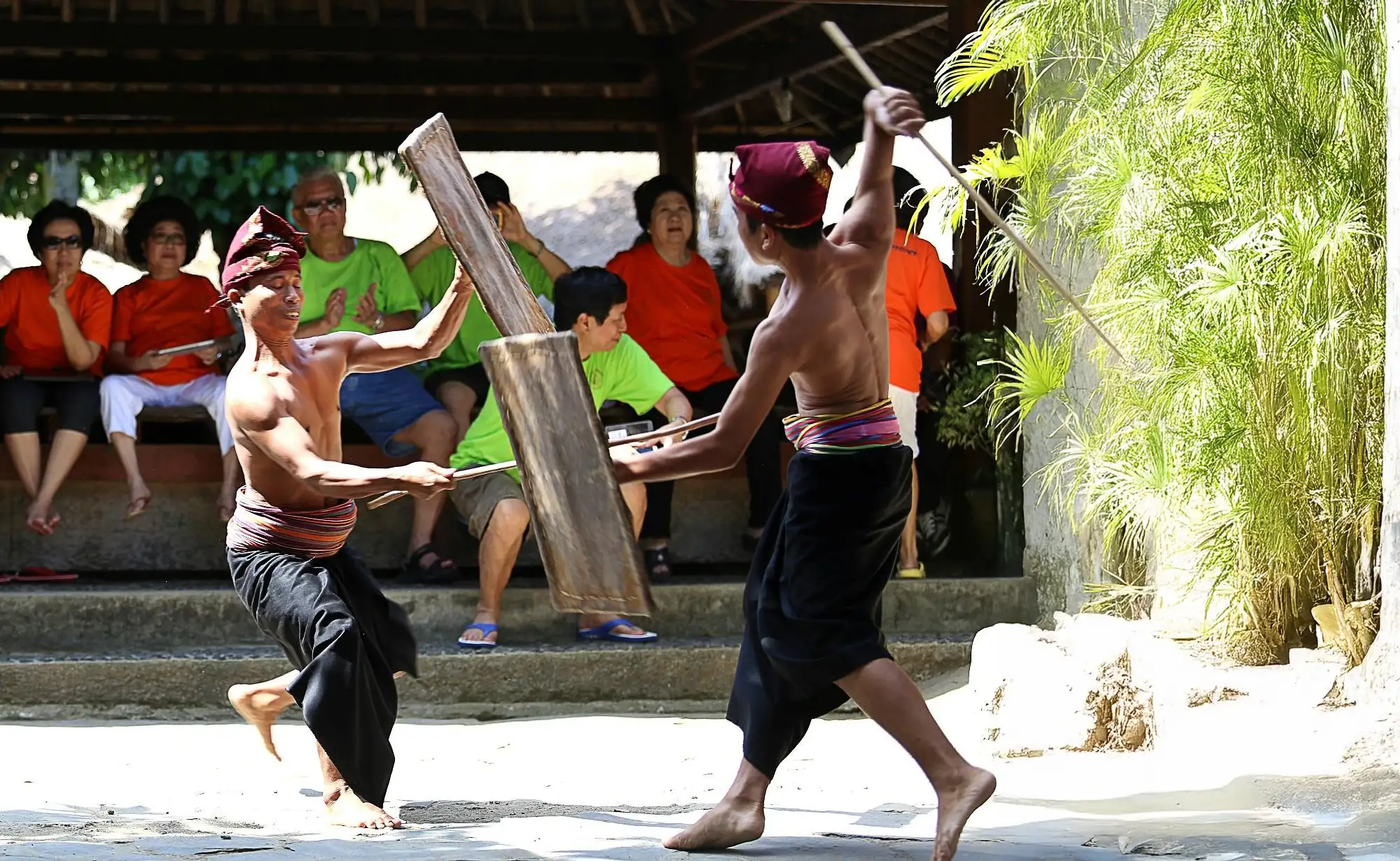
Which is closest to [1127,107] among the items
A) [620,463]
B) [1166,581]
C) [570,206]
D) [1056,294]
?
[1056,294]

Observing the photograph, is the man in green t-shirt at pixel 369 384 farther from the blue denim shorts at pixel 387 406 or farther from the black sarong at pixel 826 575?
the black sarong at pixel 826 575

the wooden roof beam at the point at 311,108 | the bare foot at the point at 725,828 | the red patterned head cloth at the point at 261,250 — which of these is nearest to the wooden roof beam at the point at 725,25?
the wooden roof beam at the point at 311,108

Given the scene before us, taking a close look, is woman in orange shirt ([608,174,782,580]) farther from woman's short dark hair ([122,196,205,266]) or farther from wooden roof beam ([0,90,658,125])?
wooden roof beam ([0,90,658,125])

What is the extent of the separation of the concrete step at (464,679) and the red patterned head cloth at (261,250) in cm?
240

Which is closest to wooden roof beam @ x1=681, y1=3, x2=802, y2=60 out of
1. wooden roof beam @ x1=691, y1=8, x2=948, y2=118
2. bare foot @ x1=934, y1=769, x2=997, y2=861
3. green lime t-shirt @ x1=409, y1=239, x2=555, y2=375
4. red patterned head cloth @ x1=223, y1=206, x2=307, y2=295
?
wooden roof beam @ x1=691, y1=8, x2=948, y2=118

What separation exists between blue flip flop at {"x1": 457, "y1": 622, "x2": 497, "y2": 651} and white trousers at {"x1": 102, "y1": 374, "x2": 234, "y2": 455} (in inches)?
53.7

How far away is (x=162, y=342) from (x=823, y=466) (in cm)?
460

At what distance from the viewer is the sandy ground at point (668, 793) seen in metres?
3.72

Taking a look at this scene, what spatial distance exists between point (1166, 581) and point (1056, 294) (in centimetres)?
112

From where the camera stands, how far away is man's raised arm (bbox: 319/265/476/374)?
14.4ft

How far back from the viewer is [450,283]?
7.48 meters

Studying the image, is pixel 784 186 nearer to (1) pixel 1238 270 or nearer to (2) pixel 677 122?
(1) pixel 1238 270

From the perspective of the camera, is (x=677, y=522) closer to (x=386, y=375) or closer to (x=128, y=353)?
(x=386, y=375)

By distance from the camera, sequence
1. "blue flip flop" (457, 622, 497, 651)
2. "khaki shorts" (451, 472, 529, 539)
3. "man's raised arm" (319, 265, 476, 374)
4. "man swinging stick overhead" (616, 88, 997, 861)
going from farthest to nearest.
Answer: "khaki shorts" (451, 472, 529, 539)
"blue flip flop" (457, 622, 497, 651)
"man's raised arm" (319, 265, 476, 374)
"man swinging stick overhead" (616, 88, 997, 861)
